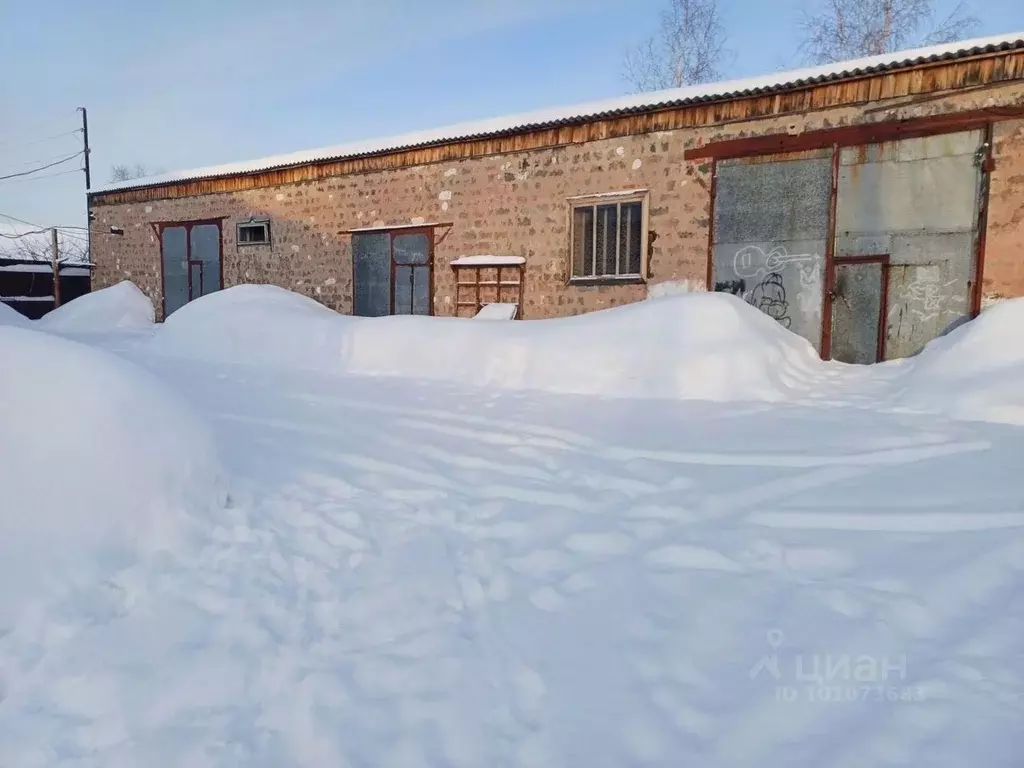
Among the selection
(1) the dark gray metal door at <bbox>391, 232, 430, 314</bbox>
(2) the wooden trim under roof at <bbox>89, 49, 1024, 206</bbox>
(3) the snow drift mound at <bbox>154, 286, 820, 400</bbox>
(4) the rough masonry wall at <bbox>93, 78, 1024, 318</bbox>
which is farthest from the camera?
(1) the dark gray metal door at <bbox>391, 232, 430, 314</bbox>

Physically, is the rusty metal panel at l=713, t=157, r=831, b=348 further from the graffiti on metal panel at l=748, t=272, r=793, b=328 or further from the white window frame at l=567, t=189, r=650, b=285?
the white window frame at l=567, t=189, r=650, b=285

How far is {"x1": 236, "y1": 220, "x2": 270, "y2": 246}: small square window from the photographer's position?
1404 cm

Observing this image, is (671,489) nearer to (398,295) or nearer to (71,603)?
(71,603)

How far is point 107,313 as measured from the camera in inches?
580

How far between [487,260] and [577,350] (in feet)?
15.0

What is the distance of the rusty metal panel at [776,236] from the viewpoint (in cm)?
862

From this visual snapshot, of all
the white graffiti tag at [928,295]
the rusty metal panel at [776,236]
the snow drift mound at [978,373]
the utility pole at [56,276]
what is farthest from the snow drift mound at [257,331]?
the utility pole at [56,276]

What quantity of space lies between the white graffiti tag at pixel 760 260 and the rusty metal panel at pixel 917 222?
1.86ft

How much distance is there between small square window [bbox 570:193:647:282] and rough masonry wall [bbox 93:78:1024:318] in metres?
0.17

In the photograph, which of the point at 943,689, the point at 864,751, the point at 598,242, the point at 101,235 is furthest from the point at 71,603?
the point at 101,235

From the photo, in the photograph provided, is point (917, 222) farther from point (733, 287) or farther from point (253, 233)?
point (253, 233)

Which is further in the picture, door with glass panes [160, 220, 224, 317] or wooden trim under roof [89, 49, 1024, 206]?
door with glass panes [160, 220, 224, 317]

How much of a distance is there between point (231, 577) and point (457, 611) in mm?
1002

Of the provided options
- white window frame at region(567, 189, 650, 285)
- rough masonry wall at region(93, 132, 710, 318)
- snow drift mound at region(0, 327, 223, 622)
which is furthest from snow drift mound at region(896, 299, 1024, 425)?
snow drift mound at region(0, 327, 223, 622)
